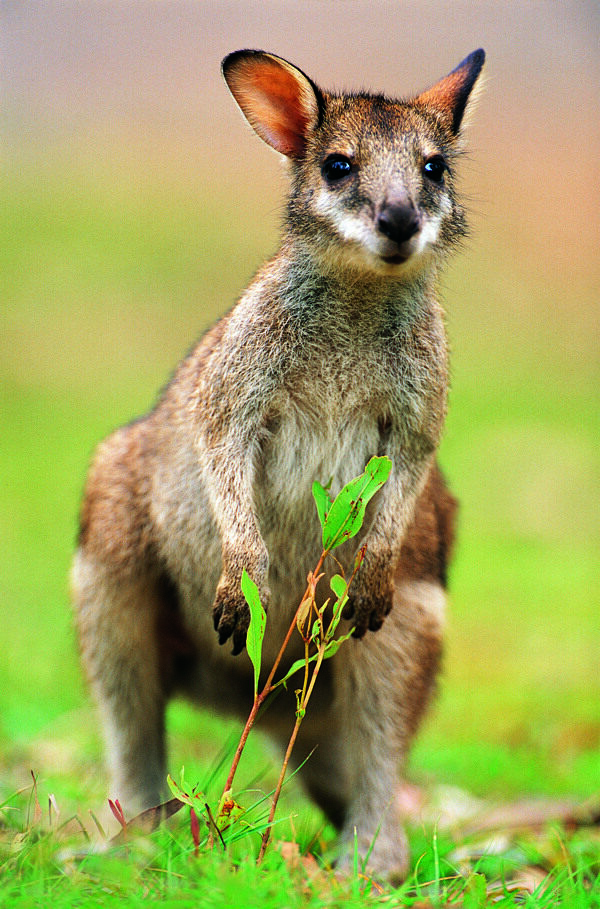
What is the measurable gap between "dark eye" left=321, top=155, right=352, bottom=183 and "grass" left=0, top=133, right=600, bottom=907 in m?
1.01

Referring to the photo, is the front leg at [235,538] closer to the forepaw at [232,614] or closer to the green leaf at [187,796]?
the forepaw at [232,614]

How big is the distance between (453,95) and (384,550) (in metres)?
1.61

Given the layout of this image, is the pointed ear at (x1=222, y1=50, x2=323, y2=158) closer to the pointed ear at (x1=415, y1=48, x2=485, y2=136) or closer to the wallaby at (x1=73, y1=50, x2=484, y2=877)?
the wallaby at (x1=73, y1=50, x2=484, y2=877)

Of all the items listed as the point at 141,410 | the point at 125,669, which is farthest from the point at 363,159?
the point at 141,410

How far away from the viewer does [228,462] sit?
11.5 feet

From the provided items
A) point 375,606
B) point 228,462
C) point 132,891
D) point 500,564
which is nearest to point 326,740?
point 375,606

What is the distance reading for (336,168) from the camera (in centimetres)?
338

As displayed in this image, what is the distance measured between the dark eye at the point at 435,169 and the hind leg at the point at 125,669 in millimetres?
1842

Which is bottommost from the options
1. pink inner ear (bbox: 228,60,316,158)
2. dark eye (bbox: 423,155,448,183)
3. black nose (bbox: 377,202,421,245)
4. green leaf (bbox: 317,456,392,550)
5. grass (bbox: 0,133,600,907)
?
grass (bbox: 0,133,600,907)

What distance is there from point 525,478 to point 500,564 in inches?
117

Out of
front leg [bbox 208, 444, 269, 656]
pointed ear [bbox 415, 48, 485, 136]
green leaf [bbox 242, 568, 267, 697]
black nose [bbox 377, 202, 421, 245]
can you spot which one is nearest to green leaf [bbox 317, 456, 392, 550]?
green leaf [bbox 242, 568, 267, 697]

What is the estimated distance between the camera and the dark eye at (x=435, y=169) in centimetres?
344

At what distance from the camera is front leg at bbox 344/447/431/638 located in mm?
3467

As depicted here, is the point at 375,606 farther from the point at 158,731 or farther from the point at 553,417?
the point at 553,417
